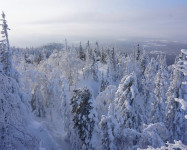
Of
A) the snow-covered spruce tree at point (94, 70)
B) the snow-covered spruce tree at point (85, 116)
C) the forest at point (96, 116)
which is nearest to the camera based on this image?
the forest at point (96, 116)

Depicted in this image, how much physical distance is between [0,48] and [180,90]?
2063 centimetres

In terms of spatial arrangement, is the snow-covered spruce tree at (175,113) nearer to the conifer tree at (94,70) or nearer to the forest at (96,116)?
the forest at (96,116)

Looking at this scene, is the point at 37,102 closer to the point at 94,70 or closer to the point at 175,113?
the point at 175,113

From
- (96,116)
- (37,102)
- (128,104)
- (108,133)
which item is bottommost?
(37,102)

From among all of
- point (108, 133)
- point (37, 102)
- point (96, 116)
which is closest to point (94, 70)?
point (37, 102)

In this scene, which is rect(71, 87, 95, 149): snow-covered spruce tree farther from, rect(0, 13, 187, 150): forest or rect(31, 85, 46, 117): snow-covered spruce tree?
rect(31, 85, 46, 117): snow-covered spruce tree

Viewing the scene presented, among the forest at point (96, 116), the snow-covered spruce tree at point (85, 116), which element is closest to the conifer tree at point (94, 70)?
the forest at point (96, 116)

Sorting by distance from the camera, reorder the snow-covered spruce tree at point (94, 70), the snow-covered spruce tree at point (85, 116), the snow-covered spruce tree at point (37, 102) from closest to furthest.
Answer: the snow-covered spruce tree at point (85, 116) → the snow-covered spruce tree at point (37, 102) → the snow-covered spruce tree at point (94, 70)

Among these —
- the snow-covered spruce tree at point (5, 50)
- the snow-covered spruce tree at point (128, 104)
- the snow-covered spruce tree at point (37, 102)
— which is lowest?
the snow-covered spruce tree at point (37, 102)

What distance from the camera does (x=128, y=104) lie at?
1559 cm

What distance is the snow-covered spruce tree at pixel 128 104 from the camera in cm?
1538

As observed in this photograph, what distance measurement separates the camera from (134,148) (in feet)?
47.1

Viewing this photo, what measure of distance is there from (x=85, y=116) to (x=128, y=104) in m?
4.76

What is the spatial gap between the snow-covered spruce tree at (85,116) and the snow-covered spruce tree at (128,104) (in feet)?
9.54
